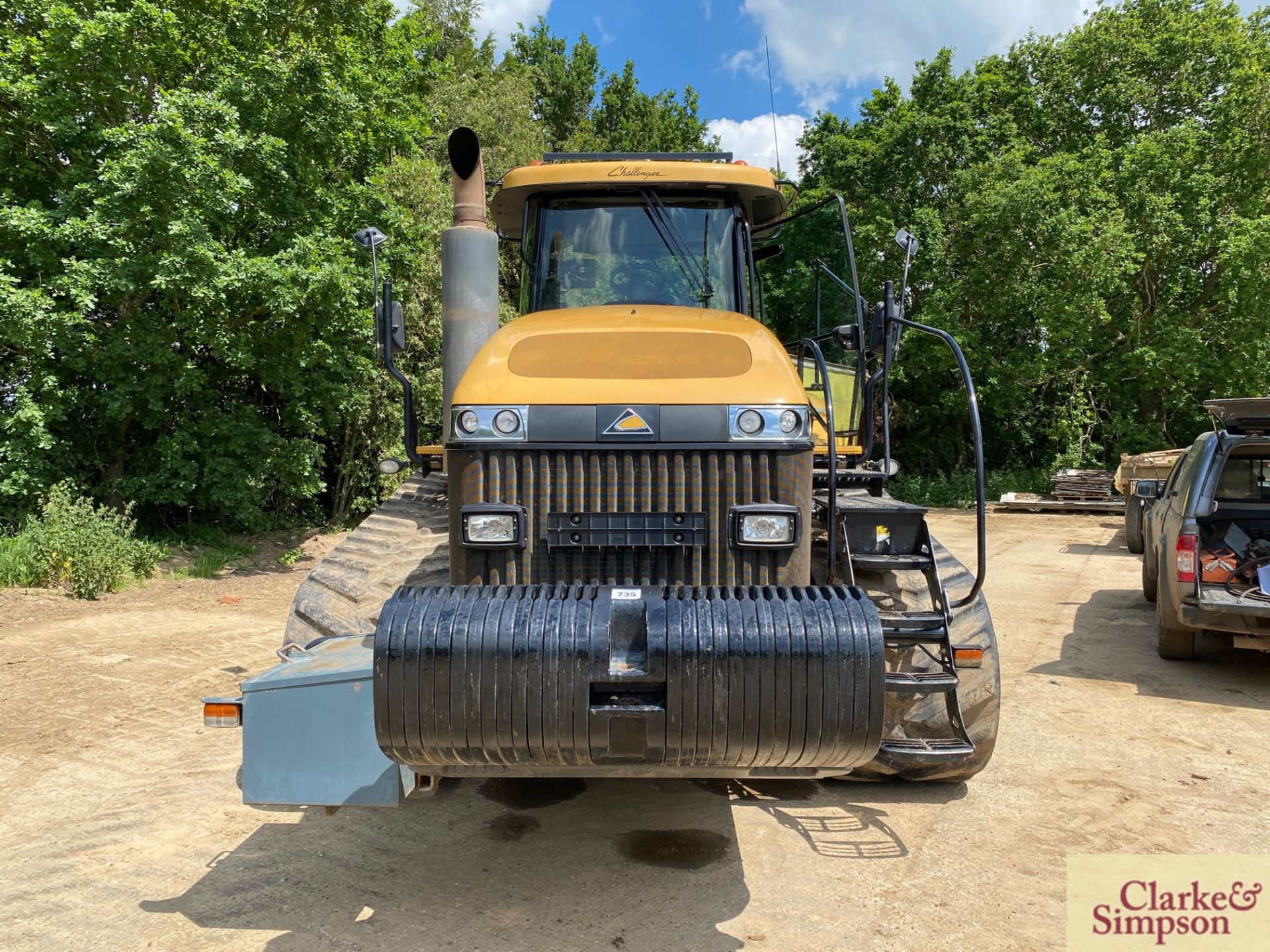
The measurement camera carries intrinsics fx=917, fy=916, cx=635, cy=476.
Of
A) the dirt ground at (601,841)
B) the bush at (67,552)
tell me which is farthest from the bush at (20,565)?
the dirt ground at (601,841)

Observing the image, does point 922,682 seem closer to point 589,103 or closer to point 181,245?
point 181,245

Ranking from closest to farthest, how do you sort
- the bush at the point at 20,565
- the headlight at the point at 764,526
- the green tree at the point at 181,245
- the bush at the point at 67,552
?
the headlight at the point at 764,526 < the bush at the point at 20,565 < the bush at the point at 67,552 < the green tree at the point at 181,245

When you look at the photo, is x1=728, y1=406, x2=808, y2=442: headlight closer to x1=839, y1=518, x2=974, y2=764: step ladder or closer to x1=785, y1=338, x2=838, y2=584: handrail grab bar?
x1=785, y1=338, x2=838, y2=584: handrail grab bar

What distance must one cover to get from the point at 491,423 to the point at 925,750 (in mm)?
2261

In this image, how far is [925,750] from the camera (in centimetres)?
382

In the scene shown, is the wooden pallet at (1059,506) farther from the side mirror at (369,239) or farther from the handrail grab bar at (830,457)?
the side mirror at (369,239)

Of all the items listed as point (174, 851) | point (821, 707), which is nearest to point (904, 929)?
point (821, 707)

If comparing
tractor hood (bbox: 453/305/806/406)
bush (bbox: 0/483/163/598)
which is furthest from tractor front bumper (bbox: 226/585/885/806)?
bush (bbox: 0/483/163/598)

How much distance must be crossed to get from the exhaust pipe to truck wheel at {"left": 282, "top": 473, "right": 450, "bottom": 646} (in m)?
0.79

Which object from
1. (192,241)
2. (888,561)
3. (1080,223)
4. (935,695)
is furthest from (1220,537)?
(1080,223)

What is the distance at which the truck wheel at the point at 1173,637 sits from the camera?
7.35 m

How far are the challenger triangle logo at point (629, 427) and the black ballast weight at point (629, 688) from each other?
978 mm

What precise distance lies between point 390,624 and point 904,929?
2203 millimetres

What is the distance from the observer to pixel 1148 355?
2170 cm
